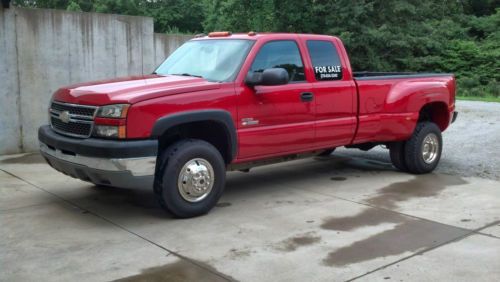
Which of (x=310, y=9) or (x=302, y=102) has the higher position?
(x=310, y=9)

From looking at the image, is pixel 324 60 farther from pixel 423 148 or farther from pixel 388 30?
pixel 388 30

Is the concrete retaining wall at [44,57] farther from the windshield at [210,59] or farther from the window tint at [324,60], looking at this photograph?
the window tint at [324,60]

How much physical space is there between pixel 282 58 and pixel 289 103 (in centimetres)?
59

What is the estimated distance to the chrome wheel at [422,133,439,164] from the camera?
8242mm

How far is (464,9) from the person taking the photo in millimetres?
38344

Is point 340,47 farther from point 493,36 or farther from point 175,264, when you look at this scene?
point 493,36

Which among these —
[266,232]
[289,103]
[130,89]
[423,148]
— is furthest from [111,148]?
[423,148]

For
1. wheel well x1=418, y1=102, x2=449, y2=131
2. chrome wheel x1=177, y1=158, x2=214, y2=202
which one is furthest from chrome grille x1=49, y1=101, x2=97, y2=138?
wheel well x1=418, y1=102, x2=449, y2=131

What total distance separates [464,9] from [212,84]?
36.6m

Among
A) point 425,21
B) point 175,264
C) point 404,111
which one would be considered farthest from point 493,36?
point 175,264

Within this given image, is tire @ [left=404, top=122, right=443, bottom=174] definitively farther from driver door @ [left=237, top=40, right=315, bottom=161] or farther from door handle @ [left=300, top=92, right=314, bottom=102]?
door handle @ [left=300, top=92, right=314, bottom=102]

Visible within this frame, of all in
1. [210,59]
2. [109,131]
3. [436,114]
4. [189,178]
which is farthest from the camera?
[436,114]

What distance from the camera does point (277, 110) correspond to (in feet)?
21.2

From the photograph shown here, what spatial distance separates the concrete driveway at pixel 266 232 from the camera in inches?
177
